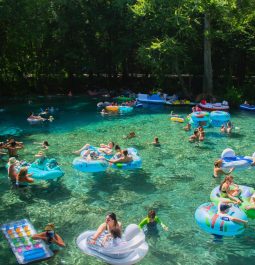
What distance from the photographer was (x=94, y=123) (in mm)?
22078

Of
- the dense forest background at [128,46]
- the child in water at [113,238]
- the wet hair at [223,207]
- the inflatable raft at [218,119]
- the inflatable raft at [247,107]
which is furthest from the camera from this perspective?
the dense forest background at [128,46]

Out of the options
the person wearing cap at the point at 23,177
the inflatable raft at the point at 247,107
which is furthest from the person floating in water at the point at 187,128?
the person wearing cap at the point at 23,177

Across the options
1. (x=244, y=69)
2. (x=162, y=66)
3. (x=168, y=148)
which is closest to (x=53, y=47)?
(x=162, y=66)

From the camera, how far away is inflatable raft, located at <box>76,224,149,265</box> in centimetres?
810

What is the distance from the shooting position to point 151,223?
965cm

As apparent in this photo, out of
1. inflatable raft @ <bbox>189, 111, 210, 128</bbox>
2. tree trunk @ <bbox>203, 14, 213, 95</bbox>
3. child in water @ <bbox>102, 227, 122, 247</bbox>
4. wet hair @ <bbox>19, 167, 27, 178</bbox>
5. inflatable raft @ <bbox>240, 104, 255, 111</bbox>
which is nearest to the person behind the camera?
child in water @ <bbox>102, 227, 122, 247</bbox>

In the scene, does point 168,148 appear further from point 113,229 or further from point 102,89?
point 102,89

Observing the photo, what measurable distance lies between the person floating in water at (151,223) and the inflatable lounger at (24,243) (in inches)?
94.5

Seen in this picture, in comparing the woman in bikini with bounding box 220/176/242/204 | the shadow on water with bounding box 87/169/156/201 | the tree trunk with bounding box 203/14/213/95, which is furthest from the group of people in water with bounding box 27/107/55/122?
the woman in bikini with bounding box 220/176/242/204

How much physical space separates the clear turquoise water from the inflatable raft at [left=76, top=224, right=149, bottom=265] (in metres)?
0.47

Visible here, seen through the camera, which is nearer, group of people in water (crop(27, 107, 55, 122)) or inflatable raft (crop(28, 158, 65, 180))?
inflatable raft (crop(28, 158, 65, 180))

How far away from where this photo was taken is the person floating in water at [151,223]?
31.3ft

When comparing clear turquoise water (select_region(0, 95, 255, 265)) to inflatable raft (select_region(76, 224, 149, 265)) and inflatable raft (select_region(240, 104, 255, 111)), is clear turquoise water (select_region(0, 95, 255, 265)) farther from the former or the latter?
inflatable raft (select_region(240, 104, 255, 111))

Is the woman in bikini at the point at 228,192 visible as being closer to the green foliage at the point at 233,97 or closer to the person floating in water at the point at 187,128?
the person floating in water at the point at 187,128
